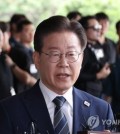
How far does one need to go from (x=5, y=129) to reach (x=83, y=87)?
3729 millimetres

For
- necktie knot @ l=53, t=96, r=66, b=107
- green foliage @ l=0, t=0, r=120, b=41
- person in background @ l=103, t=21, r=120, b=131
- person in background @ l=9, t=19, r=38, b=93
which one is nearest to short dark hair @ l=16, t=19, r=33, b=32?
person in background @ l=9, t=19, r=38, b=93

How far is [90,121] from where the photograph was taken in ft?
7.32

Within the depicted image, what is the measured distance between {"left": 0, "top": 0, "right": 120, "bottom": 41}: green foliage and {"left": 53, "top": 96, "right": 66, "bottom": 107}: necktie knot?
7133 millimetres

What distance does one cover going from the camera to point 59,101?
245cm

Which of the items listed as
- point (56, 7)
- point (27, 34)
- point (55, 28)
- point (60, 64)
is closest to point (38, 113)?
point (60, 64)

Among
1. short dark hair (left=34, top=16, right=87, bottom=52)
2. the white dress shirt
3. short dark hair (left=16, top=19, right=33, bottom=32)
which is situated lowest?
the white dress shirt

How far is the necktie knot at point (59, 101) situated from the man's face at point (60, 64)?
0.03 meters

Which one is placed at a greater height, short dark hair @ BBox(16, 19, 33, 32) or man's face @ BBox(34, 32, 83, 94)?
short dark hair @ BBox(16, 19, 33, 32)

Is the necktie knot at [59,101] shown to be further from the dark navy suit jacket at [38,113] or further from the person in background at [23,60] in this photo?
the person in background at [23,60]

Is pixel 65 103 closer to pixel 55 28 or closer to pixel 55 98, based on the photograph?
pixel 55 98

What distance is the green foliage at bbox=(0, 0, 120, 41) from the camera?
9523 mm

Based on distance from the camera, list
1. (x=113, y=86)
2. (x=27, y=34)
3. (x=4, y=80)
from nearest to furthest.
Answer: (x=4, y=80) → (x=113, y=86) → (x=27, y=34)

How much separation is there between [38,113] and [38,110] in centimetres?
2

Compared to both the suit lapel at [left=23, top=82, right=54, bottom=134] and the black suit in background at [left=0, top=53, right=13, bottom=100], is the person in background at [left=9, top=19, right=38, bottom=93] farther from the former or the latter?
the suit lapel at [left=23, top=82, right=54, bottom=134]
